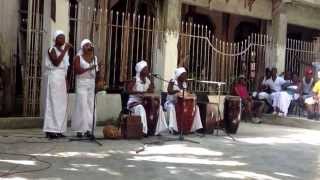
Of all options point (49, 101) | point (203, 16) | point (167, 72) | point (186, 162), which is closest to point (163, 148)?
point (186, 162)

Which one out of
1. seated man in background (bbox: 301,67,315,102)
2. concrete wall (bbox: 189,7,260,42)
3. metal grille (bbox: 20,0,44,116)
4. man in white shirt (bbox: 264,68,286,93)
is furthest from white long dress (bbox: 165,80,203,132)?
concrete wall (bbox: 189,7,260,42)

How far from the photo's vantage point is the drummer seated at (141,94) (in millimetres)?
10656

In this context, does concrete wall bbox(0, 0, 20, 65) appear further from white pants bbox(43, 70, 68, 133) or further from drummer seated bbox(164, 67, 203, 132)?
drummer seated bbox(164, 67, 203, 132)

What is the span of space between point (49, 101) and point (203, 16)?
31.3 ft

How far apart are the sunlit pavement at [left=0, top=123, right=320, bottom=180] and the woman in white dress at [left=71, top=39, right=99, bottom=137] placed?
44cm

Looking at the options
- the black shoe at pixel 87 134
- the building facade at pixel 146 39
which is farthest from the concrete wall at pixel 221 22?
the black shoe at pixel 87 134

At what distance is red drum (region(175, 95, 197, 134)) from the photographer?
11273 millimetres

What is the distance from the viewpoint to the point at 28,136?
402 inches

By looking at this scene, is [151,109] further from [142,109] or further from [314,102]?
[314,102]

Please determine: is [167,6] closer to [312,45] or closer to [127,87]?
[127,87]

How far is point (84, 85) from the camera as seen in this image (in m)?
10.1

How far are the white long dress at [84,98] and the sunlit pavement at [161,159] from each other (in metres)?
0.42

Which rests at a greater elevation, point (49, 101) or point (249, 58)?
point (249, 58)

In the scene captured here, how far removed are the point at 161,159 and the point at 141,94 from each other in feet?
8.50
